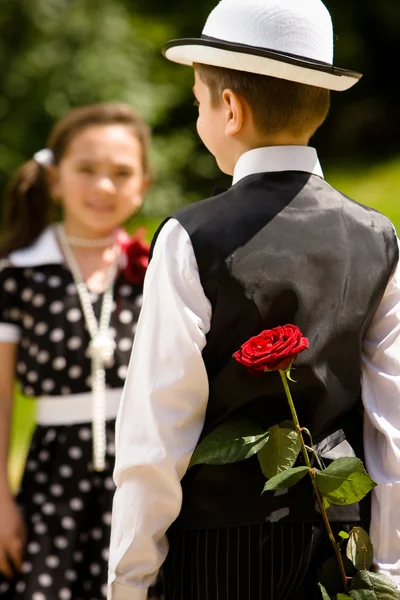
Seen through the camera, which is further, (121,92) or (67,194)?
(121,92)

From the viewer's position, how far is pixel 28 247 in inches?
115

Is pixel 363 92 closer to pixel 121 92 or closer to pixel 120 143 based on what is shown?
pixel 121 92

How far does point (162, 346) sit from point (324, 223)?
1.29ft

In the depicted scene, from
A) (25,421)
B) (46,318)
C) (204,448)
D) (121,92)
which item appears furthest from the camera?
(121,92)

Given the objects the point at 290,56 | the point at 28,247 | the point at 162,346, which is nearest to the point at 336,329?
the point at 162,346

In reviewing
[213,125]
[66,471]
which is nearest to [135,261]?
[66,471]

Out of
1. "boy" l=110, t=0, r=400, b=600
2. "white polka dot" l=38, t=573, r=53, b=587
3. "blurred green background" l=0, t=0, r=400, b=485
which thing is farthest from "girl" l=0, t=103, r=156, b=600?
"blurred green background" l=0, t=0, r=400, b=485

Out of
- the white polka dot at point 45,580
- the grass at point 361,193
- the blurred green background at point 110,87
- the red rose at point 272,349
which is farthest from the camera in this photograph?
the blurred green background at point 110,87

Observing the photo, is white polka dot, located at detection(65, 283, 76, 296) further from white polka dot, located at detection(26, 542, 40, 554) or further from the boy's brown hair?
the boy's brown hair

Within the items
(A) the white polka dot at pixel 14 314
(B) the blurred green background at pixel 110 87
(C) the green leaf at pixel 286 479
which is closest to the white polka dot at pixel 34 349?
(A) the white polka dot at pixel 14 314

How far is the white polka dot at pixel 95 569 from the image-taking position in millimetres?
2650

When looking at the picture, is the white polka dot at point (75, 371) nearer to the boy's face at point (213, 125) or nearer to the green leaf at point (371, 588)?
the boy's face at point (213, 125)

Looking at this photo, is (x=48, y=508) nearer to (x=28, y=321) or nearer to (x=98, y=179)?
(x=28, y=321)

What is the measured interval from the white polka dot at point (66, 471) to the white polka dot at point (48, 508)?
89mm
